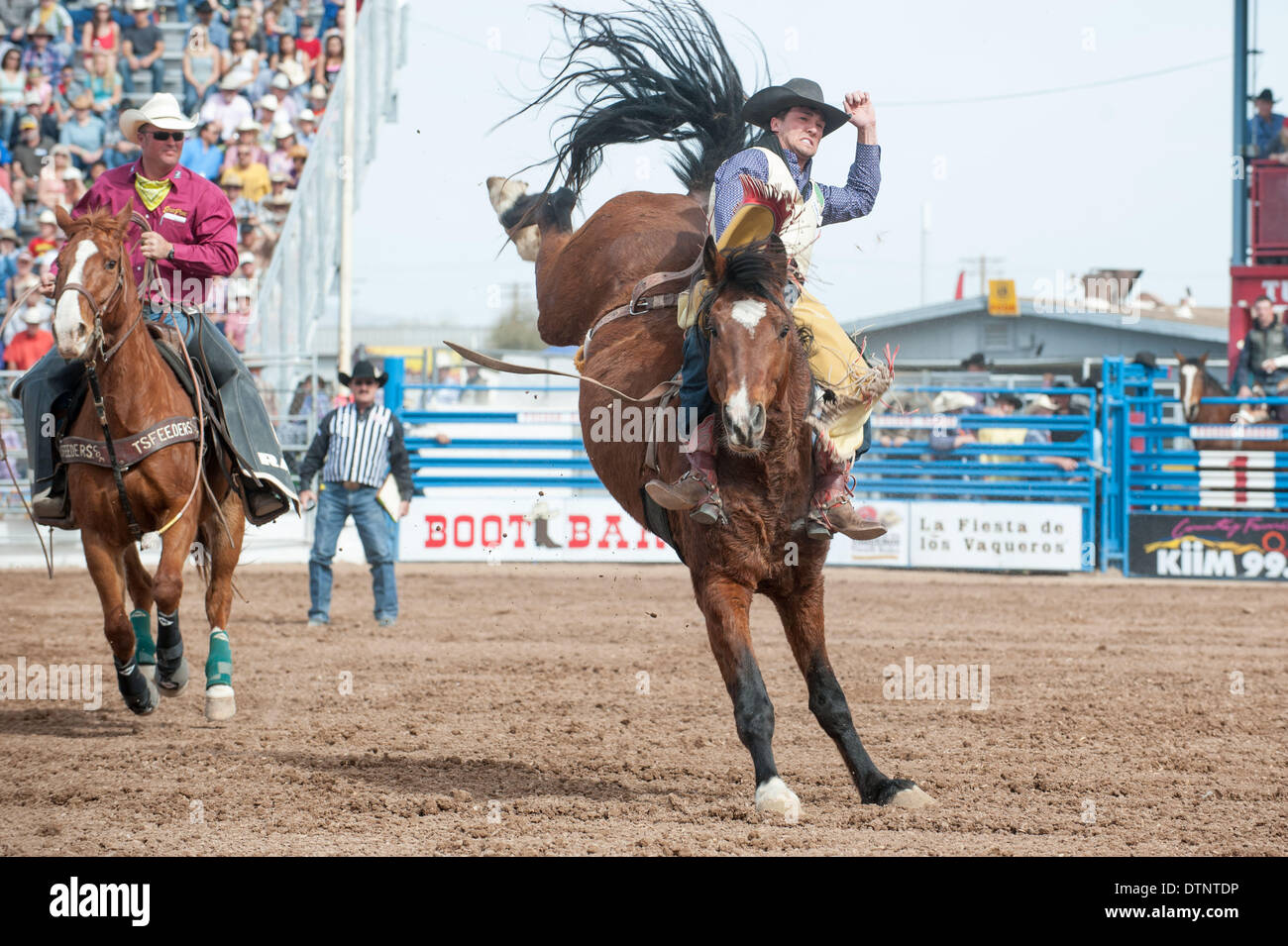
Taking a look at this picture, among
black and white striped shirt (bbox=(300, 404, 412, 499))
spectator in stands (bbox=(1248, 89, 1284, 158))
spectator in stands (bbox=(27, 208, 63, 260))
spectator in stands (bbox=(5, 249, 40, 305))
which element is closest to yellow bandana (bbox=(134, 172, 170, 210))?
black and white striped shirt (bbox=(300, 404, 412, 499))

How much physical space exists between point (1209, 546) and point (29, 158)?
14.9 metres

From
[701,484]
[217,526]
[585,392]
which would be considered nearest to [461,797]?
[701,484]

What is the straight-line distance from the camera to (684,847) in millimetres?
4082

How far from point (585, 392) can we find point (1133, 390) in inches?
469

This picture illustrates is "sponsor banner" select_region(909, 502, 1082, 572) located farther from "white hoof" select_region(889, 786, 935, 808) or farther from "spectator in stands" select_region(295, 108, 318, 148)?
"white hoof" select_region(889, 786, 935, 808)

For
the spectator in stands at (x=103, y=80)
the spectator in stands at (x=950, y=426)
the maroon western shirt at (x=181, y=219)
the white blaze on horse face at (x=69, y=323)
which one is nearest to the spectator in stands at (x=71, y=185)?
the spectator in stands at (x=103, y=80)

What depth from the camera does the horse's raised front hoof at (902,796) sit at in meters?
4.70

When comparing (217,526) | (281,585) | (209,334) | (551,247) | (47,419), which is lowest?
(281,585)

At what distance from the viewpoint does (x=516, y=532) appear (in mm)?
14664

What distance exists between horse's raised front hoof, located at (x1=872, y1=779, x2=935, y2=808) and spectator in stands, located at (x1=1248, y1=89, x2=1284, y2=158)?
48.5 feet

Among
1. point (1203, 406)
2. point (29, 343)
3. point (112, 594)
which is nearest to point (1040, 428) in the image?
point (1203, 406)

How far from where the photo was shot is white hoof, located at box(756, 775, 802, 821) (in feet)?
14.6

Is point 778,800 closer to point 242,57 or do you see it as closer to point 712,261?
point 712,261

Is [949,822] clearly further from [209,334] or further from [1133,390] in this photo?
[1133,390]
